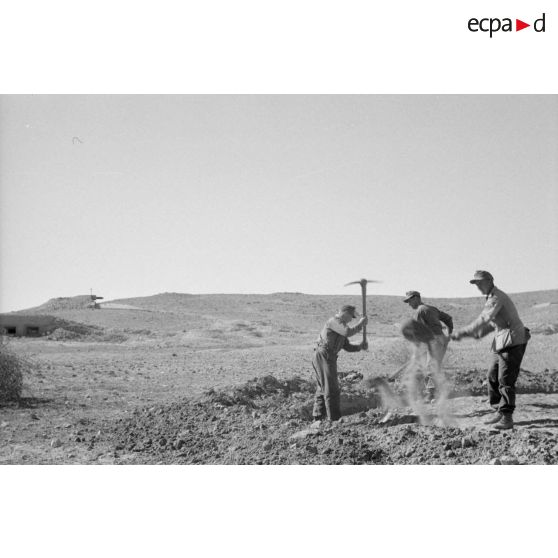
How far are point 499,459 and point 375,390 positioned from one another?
363 cm

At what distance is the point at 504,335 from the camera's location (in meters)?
6.59

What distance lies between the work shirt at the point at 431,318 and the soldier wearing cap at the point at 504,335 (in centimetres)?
69

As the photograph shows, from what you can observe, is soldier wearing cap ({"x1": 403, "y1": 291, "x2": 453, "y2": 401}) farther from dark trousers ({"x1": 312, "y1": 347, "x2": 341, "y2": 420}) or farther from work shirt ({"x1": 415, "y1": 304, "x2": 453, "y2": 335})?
dark trousers ({"x1": 312, "y1": 347, "x2": 341, "y2": 420})

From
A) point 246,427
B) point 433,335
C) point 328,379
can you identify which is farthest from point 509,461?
point 246,427

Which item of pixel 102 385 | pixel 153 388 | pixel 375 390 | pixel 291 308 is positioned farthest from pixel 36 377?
pixel 291 308

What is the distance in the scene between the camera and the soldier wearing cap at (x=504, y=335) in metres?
6.57

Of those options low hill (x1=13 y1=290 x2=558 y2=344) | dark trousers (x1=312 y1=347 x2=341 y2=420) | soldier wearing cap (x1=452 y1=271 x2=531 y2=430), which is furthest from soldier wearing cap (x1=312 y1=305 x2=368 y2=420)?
low hill (x1=13 y1=290 x2=558 y2=344)

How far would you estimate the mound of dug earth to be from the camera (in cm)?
621

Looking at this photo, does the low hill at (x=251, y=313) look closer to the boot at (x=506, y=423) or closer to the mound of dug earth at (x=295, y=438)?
the mound of dug earth at (x=295, y=438)

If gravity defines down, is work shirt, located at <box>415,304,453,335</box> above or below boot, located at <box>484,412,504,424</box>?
above

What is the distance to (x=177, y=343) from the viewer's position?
21.5 meters

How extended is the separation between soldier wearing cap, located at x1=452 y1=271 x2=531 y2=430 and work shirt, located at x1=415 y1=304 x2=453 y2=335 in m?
0.69

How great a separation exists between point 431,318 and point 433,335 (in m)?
0.20

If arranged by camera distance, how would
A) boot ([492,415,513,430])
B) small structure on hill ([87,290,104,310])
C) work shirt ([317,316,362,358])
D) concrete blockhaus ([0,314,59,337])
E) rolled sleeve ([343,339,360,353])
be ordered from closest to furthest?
boot ([492,415,513,430]) < work shirt ([317,316,362,358]) < rolled sleeve ([343,339,360,353]) < concrete blockhaus ([0,314,59,337]) < small structure on hill ([87,290,104,310])
